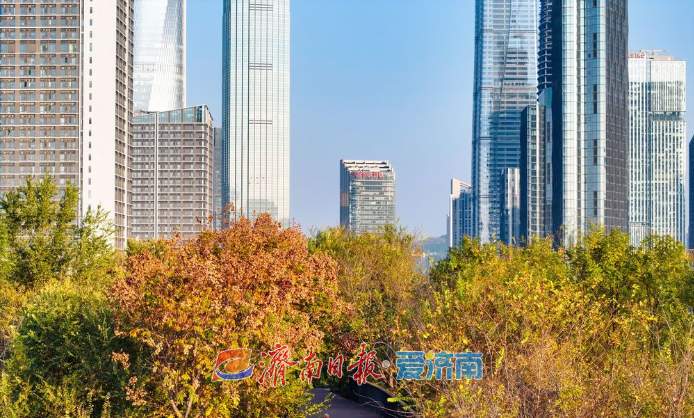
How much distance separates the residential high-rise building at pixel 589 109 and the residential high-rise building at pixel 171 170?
7768 centimetres

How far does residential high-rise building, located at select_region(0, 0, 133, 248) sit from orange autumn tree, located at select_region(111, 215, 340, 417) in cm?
8678

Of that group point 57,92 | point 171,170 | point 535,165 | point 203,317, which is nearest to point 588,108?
point 535,165

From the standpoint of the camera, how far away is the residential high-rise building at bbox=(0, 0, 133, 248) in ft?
327

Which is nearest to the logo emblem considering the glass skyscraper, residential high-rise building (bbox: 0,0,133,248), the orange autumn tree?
the orange autumn tree

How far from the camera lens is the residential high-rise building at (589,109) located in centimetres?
14075

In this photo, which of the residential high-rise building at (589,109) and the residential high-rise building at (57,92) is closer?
the residential high-rise building at (57,92)

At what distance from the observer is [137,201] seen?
181375mm

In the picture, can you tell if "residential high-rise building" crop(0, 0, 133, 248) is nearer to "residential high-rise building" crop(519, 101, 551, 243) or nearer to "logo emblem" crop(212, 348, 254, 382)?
"logo emblem" crop(212, 348, 254, 382)

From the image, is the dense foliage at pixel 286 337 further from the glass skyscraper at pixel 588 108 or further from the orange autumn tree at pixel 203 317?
the glass skyscraper at pixel 588 108

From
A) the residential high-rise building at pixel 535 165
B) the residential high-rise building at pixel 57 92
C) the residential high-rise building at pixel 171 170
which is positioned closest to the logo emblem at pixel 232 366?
the residential high-rise building at pixel 57 92

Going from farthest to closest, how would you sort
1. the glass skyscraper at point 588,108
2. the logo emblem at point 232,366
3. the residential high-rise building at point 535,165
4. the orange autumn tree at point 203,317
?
the residential high-rise building at point 535,165
the glass skyscraper at point 588,108
the logo emblem at point 232,366
the orange autumn tree at point 203,317

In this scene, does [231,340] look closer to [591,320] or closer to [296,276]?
[296,276]

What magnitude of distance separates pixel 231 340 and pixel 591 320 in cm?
787

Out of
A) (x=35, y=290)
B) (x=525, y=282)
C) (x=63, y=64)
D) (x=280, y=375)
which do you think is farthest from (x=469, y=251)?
(x=63, y=64)
